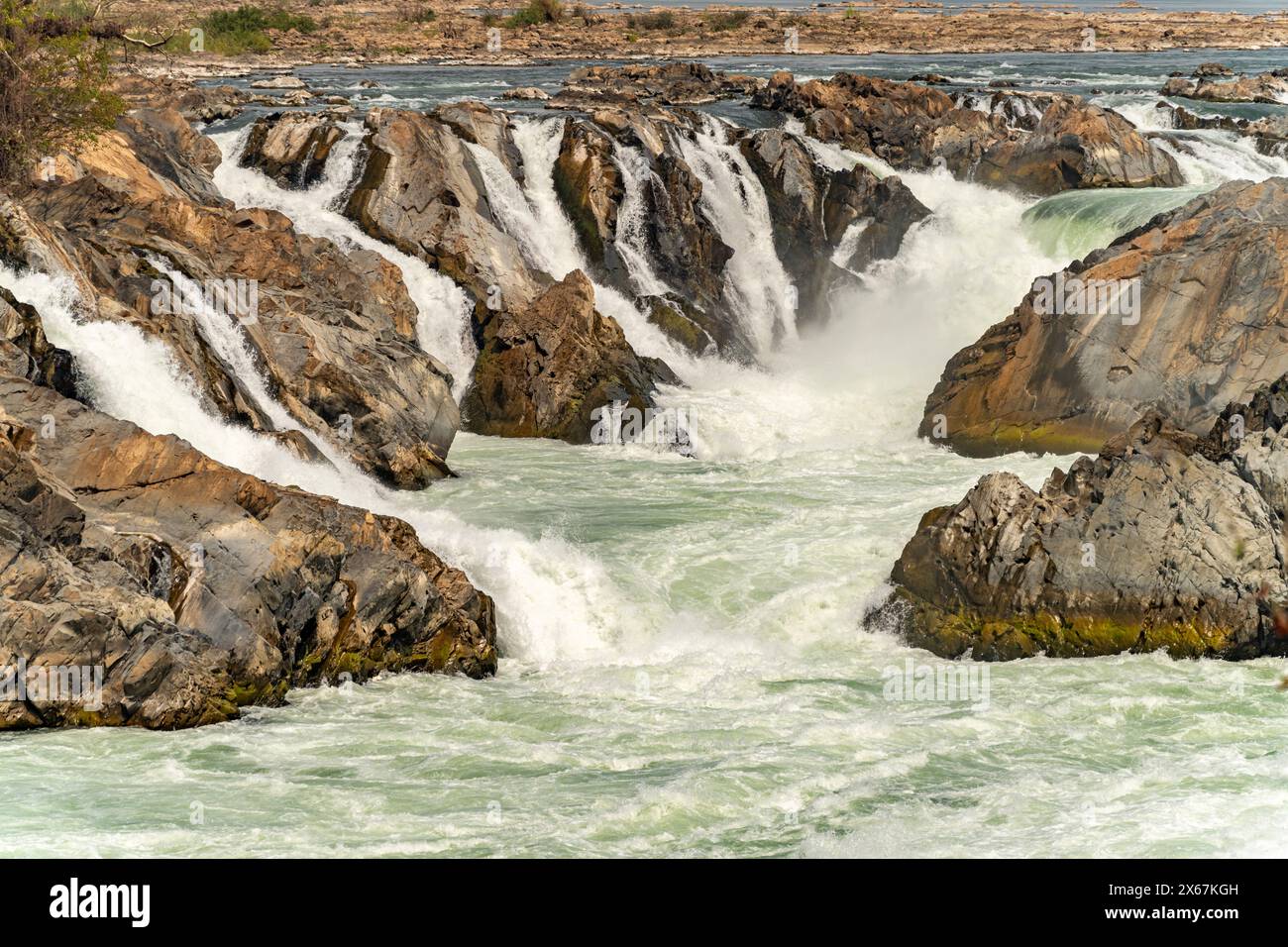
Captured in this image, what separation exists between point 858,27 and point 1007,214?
46739 millimetres

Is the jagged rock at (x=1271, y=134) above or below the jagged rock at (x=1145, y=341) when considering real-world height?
above

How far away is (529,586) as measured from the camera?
2070 cm

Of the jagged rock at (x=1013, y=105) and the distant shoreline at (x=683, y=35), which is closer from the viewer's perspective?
the jagged rock at (x=1013, y=105)

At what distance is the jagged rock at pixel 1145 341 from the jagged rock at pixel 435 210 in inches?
368

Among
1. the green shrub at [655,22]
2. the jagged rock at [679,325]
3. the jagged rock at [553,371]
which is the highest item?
the green shrub at [655,22]

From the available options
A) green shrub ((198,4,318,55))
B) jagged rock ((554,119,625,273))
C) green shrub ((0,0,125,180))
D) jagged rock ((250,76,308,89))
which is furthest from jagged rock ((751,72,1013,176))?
green shrub ((198,4,318,55))

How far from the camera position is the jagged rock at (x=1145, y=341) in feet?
85.7

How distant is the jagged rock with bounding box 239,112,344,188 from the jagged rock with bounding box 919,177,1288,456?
46.4 feet

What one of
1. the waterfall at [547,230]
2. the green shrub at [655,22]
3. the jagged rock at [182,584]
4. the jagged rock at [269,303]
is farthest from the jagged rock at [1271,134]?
the green shrub at [655,22]

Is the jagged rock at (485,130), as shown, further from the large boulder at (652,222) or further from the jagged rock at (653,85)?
the jagged rock at (653,85)

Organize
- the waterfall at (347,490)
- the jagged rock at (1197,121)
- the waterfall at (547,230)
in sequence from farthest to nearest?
1. the jagged rock at (1197,121)
2. the waterfall at (547,230)
3. the waterfall at (347,490)

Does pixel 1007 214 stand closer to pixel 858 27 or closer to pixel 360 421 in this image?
pixel 360 421

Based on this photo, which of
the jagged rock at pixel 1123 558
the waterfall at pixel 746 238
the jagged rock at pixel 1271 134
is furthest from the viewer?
the jagged rock at pixel 1271 134
